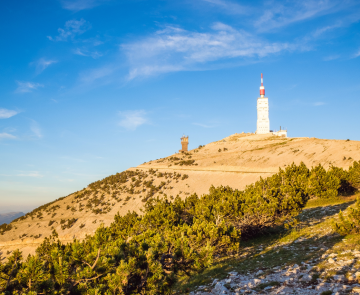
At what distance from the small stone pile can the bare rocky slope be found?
27.8 m

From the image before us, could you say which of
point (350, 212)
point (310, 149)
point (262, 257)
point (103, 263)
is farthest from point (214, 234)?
point (310, 149)

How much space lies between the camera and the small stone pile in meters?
7.39

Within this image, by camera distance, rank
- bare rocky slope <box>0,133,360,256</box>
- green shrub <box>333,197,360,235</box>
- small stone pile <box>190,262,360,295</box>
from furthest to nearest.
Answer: bare rocky slope <box>0,133,360,256</box>, green shrub <box>333,197,360,235</box>, small stone pile <box>190,262,360,295</box>

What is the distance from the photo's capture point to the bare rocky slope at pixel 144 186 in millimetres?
37188

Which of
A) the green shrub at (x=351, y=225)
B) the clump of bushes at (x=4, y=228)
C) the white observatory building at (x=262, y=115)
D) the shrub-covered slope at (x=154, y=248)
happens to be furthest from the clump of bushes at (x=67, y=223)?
the white observatory building at (x=262, y=115)

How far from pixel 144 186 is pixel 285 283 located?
39.4 m

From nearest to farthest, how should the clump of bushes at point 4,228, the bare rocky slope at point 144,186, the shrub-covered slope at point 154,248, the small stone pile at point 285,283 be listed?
the shrub-covered slope at point 154,248 < the small stone pile at point 285,283 < the bare rocky slope at point 144,186 < the clump of bushes at point 4,228

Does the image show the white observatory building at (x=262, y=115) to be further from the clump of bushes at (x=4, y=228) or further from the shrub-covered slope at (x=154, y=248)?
the shrub-covered slope at (x=154, y=248)

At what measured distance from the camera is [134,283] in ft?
24.0

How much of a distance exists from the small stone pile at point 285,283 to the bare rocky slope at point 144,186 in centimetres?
2775

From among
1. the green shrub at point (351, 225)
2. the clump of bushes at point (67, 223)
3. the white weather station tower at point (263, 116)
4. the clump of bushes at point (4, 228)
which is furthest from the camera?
the white weather station tower at point (263, 116)

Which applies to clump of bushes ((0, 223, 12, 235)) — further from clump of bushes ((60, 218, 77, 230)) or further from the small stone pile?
the small stone pile

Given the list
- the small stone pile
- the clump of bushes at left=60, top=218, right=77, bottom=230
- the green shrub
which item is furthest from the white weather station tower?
the small stone pile

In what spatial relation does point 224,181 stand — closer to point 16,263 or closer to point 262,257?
point 262,257
